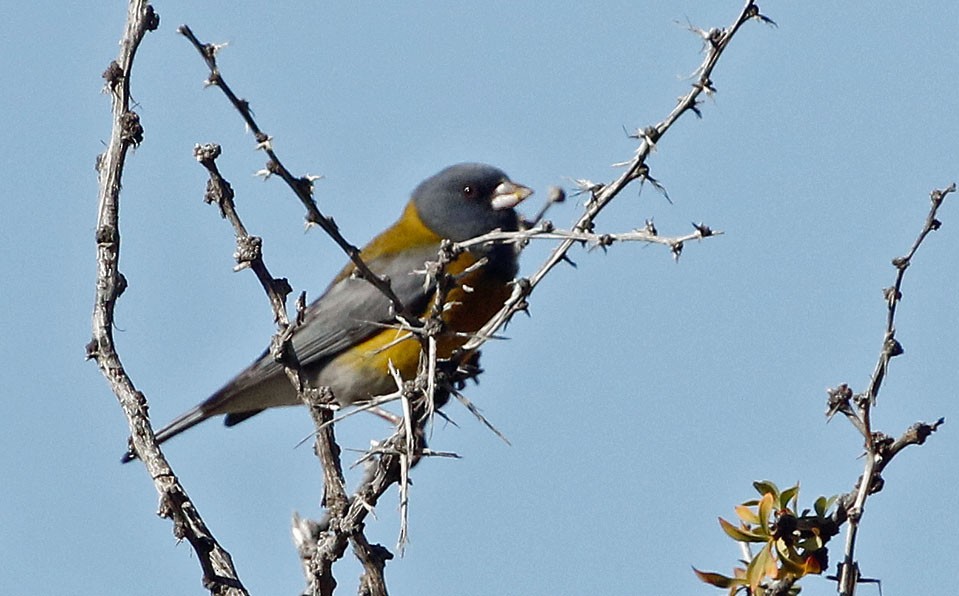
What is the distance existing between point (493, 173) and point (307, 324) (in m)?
1.43

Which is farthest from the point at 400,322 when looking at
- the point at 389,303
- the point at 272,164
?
the point at 389,303

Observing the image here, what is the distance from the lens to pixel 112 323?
15.6 ft

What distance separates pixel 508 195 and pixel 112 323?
3.78 metres

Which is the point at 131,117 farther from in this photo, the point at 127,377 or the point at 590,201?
the point at 590,201

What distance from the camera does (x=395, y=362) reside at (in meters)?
7.13

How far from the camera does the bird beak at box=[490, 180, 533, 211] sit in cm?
815

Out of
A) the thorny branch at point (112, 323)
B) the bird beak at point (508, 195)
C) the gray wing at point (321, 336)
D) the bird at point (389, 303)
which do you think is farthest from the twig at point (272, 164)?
the bird beak at point (508, 195)

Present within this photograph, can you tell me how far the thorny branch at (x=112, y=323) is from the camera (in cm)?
439

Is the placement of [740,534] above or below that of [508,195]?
below

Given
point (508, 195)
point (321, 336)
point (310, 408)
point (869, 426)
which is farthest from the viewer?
point (508, 195)

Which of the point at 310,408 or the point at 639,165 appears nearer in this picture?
the point at 639,165

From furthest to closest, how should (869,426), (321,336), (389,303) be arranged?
(321,336) < (389,303) < (869,426)

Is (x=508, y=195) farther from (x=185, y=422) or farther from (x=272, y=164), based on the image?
(x=272, y=164)

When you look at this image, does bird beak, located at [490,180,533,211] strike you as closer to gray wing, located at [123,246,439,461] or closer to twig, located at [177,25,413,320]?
gray wing, located at [123,246,439,461]
